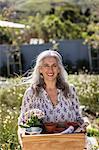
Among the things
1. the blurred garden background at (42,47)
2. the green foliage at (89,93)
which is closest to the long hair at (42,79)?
the blurred garden background at (42,47)

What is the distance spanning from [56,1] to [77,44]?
1785cm

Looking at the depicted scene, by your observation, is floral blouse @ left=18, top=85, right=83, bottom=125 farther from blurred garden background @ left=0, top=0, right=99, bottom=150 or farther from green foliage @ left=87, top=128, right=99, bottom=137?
green foliage @ left=87, top=128, right=99, bottom=137

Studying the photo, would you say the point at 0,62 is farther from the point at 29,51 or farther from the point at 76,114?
the point at 76,114

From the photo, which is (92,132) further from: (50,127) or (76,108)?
(50,127)

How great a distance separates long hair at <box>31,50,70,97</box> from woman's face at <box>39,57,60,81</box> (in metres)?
0.03

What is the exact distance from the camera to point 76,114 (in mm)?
4461

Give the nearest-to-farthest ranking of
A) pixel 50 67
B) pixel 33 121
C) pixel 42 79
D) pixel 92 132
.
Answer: pixel 33 121, pixel 50 67, pixel 42 79, pixel 92 132

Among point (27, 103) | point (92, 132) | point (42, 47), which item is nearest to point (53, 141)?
point (27, 103)

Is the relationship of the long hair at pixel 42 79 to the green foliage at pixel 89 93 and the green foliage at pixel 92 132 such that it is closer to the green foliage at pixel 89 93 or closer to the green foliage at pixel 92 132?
the green foliage at pixel 92 132

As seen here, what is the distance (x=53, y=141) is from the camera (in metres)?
3.82

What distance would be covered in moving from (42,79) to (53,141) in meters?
0.81

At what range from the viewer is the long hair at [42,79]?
4.38 m

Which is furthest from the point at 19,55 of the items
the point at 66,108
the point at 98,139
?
the point at 66,108

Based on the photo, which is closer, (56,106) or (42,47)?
(56,106)
